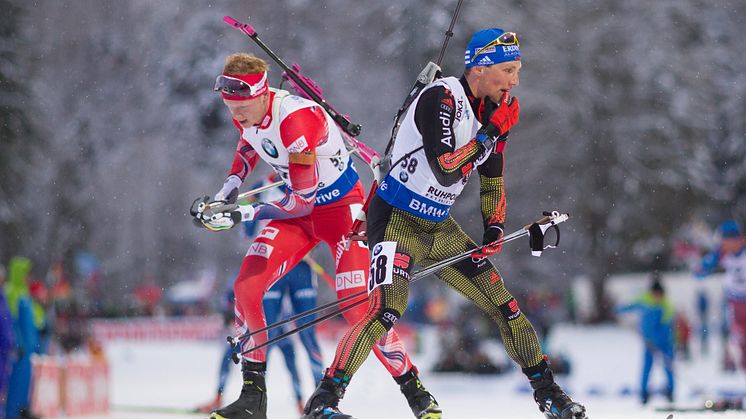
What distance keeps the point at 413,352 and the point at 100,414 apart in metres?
12.9

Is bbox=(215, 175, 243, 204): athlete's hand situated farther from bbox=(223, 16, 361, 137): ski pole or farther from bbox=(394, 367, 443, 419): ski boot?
bbox=(394, 367, 443, 419): ski boot

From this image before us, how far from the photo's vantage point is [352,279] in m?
6.78

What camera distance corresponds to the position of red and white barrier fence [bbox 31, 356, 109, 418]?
11641 mm

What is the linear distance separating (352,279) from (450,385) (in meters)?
10.9

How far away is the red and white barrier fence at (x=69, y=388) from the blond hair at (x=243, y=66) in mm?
5811

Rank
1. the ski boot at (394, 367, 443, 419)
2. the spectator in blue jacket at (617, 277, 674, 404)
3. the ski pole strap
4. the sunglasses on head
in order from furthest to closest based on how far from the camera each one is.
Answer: the spectator in blue jacket at (617, 277, 674, 404)
the sunglasses on head
the ski boot at (394, 367, 443, 419)
the ski pole strap

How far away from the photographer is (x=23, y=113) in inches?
1075

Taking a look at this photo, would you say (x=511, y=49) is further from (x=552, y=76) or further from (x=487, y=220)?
(x=552, y=76)

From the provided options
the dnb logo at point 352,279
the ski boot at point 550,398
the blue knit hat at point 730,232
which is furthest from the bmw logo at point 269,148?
the blue knit hat at point 730,232

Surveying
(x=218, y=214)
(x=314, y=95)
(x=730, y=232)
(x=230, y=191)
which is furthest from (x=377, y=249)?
(x=730, y=232)

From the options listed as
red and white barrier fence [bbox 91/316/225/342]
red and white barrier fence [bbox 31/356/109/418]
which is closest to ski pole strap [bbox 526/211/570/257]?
red and white barrier fence [bbox 31/356/109/418]

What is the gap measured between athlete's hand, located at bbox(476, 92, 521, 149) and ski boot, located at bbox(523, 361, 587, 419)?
125 cm

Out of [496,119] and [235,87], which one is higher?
[235,87]

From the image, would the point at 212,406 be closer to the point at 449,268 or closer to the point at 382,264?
the point at 449,268
